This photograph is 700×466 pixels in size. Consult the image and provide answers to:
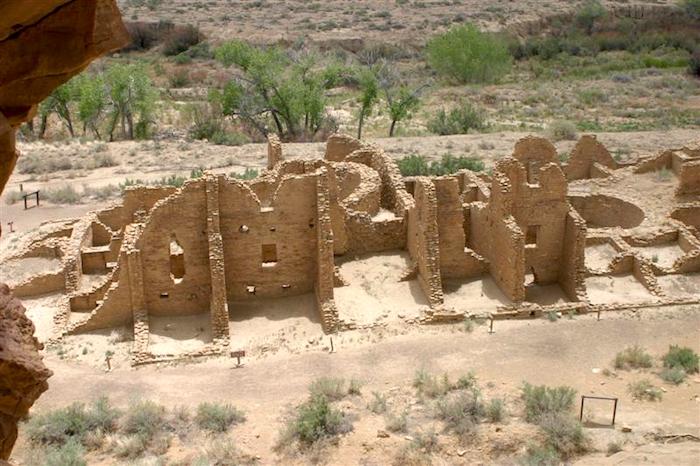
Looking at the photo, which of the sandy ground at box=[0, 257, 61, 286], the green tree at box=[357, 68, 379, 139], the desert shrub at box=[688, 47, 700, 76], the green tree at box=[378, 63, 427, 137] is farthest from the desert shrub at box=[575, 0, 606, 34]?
the sandy ground at box=[0, 257, 61, 286]

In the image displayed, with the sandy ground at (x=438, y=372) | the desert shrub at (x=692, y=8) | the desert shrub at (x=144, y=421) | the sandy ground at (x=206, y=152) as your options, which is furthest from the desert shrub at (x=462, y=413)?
the desert shrub at (x=692, y=8)

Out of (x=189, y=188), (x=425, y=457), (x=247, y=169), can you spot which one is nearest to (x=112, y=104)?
(x=247, y=169)

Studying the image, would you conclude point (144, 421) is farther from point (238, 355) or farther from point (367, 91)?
point (367, 91)

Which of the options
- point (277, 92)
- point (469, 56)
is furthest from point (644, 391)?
point (469, 56)

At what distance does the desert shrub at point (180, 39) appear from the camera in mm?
65062

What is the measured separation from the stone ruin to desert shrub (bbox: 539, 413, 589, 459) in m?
5.12

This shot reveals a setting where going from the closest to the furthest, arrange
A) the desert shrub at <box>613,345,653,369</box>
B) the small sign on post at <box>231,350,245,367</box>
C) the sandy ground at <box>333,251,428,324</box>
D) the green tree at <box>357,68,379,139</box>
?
1. the desert shrub at <box>613,345,653,369</box>
2. the small sign on post at <box>231,350,245,367</box>
3. the sandy ground at <box>333,251,428,324</box>
4. the green tree at <box>357,68,379,139</box>

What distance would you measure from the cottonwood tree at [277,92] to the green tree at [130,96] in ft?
12.1

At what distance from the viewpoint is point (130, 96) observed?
40.2 meters

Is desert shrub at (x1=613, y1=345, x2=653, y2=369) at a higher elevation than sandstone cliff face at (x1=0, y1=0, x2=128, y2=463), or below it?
below

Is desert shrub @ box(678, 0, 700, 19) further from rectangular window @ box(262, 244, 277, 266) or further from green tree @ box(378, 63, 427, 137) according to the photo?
rectangular window @ box(262, 244, 277, 266)

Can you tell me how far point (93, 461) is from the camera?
43.7ft

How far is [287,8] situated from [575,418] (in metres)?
71.5

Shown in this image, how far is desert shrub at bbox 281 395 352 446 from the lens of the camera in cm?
1366
